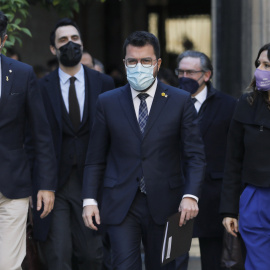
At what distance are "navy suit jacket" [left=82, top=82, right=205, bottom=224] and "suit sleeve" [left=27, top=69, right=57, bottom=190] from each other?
0.26 metres

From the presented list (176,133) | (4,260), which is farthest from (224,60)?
(4,260)

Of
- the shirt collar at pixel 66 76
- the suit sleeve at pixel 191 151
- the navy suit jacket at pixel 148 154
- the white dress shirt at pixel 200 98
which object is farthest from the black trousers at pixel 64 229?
the suit sleeve at pixel 191 151

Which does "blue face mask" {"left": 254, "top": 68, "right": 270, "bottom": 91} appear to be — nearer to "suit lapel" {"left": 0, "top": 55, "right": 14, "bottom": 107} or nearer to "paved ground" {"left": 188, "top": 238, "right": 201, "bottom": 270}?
"suit lapel" {"left": 0, "top": 55, "right": 14, "bottom": 107}

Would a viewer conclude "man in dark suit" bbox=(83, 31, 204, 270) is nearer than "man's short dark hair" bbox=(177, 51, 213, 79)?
Yes

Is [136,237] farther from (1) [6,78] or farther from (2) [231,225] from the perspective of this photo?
(1) [6,78]

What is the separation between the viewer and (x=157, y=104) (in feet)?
17.9

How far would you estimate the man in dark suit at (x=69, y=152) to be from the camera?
6527 millimetres

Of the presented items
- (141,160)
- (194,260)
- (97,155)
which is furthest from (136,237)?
(194,260)

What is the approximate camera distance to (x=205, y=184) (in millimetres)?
6738

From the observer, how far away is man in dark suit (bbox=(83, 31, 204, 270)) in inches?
210

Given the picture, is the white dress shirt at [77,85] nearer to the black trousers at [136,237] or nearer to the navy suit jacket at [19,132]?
the navy suit jacket at [19,132]

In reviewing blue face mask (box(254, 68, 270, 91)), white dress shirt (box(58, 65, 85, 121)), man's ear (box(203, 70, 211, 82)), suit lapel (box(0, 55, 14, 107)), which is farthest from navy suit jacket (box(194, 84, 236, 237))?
suit lapel (box(0, 55, 14, 107))

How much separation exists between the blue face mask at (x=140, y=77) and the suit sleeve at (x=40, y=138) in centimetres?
65

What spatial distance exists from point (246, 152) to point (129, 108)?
0.82m
